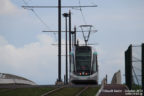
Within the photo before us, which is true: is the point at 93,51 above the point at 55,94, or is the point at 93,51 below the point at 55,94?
above

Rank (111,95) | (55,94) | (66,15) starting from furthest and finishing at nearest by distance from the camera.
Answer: (66,15), (55,94), (111,95)

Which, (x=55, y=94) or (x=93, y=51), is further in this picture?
(x=93, y=51)

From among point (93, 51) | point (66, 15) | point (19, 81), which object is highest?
point (66, 15)

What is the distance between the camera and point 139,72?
17594 mm

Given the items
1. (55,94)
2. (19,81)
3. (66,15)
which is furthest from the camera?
(66,15)

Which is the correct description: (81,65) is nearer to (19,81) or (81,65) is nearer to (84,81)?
(84,81)

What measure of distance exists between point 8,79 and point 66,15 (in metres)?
20.8

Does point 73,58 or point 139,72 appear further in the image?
point 73,58

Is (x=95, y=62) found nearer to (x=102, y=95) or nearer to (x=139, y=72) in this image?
(x=102, y=95)

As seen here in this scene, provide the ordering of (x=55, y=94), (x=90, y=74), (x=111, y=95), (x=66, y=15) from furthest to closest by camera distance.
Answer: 1. (x=66, y=15)
2. (x=90, y=74)
3. (x=55, y=94)
4. (x=111, y=95)

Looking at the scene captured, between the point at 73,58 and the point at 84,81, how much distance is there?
2.00 metres

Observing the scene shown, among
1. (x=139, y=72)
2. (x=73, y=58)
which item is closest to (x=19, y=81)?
(x=73, y=58)

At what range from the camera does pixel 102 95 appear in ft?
68.0

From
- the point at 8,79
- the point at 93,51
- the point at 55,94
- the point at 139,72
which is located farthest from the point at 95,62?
the point at 139,72
